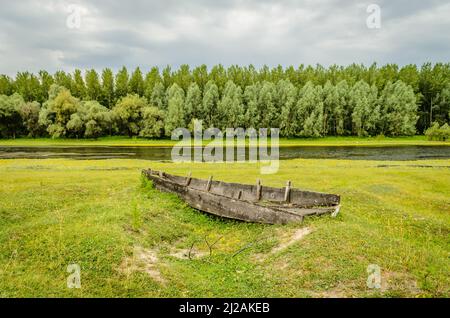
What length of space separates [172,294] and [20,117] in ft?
359

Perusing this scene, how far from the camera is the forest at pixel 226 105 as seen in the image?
307ft

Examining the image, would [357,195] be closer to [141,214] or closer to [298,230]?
[298,230]

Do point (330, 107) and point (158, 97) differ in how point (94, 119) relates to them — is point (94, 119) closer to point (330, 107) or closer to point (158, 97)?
point (158, 97)

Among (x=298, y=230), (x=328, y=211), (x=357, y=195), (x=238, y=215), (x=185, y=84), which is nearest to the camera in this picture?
(x=298, y=230)

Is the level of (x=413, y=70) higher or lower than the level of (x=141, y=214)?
higher

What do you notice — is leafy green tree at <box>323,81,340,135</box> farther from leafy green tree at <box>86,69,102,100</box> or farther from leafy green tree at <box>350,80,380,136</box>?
leafy green tree at <box>86,69,102,100</box>

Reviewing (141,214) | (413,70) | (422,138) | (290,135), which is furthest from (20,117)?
(413,70)

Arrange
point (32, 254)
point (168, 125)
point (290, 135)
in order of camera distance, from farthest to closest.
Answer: point (290, 135) < point (168, 125) < point (32, 254)

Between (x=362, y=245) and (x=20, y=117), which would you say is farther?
(x=20, y=117)

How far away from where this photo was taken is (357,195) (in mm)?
23250

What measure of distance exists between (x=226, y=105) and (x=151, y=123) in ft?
73.2

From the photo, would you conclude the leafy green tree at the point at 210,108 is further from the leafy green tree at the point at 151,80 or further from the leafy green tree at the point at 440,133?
the leafy green tree at the point at 440,133

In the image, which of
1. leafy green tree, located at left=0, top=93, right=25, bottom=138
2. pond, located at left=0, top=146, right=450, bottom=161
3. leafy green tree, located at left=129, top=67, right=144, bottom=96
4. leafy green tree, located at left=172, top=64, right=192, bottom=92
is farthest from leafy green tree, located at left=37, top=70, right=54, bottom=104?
pond, located at left=0, top=146, right=450, bottom=161
